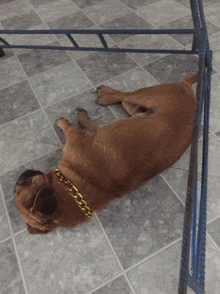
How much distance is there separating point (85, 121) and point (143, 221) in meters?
1.06

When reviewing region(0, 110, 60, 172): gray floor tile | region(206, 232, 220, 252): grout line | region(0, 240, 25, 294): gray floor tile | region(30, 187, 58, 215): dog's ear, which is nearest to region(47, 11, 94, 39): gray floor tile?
region(0, 110, 60, 172): gray floor tile

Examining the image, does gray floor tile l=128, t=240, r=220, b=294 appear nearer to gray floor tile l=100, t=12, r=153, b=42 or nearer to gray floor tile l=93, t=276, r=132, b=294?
gray floor tile l=93, t=276, r=132, b=294

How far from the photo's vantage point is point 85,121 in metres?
Answer: 2.19

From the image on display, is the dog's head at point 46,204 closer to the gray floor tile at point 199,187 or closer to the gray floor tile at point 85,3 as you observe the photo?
the gray floor tile at point 199,187

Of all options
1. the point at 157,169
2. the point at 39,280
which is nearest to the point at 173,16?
the point at 157,169

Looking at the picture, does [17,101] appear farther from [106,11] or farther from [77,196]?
[106,11]

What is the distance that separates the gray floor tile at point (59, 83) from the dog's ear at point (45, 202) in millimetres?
1397

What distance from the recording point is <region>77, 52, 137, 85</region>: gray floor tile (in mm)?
2646

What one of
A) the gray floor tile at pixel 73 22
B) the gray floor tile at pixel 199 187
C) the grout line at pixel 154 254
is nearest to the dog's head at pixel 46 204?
the grout line at pixel 154 254

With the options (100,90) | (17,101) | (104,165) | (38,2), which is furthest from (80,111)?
(38,2)

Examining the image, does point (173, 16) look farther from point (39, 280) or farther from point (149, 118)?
point (39, 280)

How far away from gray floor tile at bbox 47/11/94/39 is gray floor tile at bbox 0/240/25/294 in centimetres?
295

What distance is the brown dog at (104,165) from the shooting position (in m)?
1.37

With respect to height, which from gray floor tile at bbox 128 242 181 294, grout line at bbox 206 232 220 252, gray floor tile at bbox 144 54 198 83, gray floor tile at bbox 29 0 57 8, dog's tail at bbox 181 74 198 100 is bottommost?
grout line at bbox 206 232 220 252
